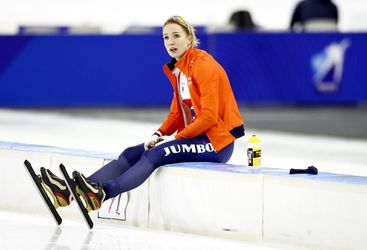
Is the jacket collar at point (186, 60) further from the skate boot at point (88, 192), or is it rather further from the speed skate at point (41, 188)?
the speed skate at point (41, 188)

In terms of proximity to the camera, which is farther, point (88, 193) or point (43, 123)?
point (43, 123)

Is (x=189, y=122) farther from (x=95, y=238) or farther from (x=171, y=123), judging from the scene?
(x=95, y=238)

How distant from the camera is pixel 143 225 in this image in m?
6.59

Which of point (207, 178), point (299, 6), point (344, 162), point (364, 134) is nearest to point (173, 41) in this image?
point (207, 178)

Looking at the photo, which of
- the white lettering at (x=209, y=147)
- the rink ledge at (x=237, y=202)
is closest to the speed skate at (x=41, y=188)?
the rink ledge at (x=237, y=202)

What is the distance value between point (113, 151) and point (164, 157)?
337 cm

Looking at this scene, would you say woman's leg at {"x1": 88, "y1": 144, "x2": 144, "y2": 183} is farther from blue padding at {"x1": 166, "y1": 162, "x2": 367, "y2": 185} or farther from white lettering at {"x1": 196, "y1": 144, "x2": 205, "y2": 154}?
white lettering at {"x1": 196, "y1": 144, "x2": 205, "y2": 154}

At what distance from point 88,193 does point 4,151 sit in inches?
54.0

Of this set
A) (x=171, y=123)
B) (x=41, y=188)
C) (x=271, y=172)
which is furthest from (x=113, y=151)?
(x=271, y=172)

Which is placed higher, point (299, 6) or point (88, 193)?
point (299, 6)

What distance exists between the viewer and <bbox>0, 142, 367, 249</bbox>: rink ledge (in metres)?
5.62

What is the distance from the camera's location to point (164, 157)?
6410mm

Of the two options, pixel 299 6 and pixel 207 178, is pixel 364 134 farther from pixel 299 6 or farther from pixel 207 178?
pixel 207 178

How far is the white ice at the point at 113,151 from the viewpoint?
5.95 metres
